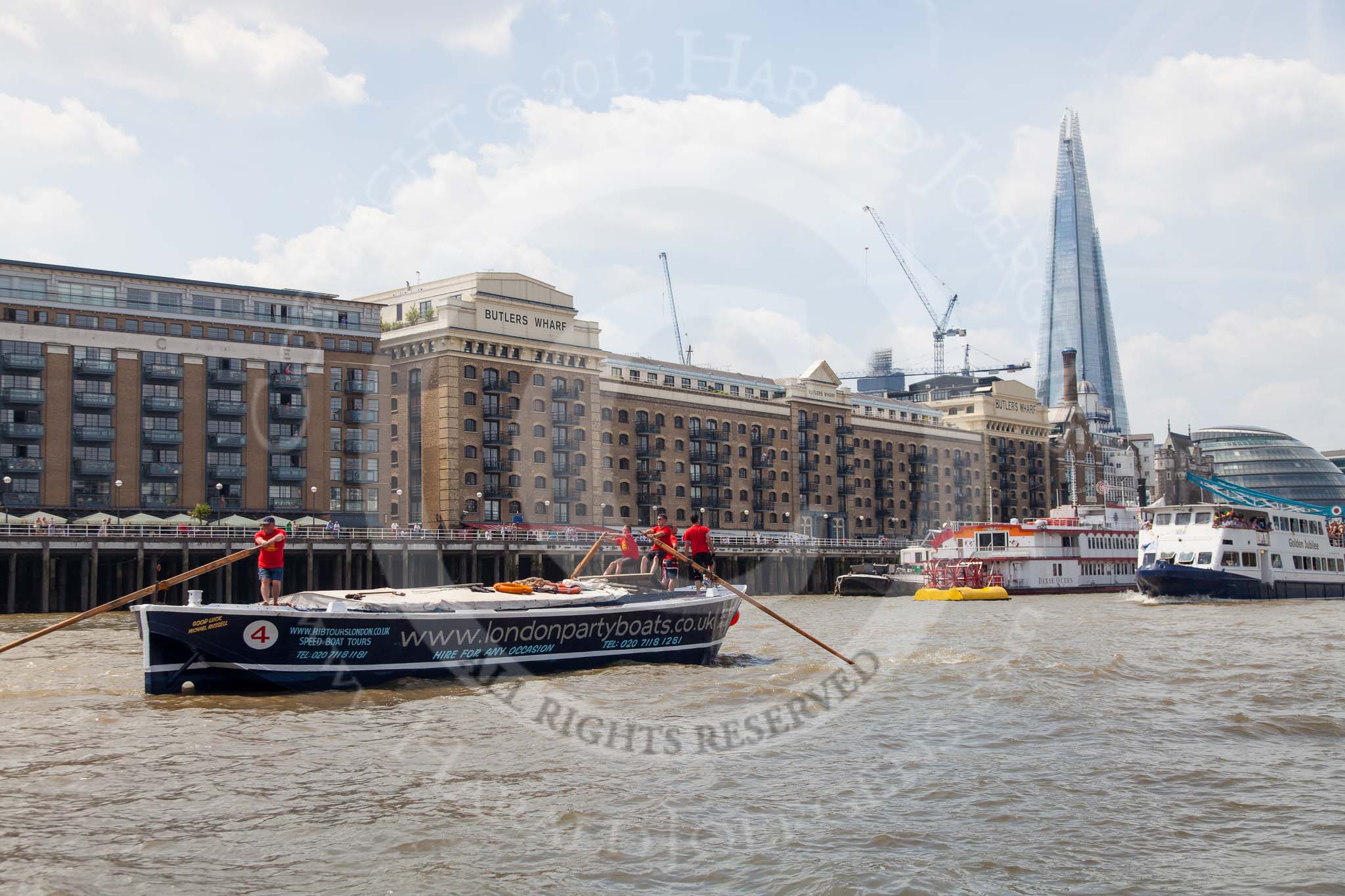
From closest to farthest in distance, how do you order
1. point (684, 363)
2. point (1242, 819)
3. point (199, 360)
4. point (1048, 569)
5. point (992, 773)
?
point (1242, 819), point (992, 773), point (199, 360), point (1048, 569), point (684, 363)

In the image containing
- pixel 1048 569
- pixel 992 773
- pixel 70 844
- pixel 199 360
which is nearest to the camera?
pixel 70 844

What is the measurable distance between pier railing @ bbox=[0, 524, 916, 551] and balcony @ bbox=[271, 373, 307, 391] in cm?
1015

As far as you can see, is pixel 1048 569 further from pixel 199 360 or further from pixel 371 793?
pixel 371 793

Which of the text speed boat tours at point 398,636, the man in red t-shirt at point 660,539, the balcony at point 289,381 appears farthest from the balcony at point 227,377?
the text speed boat tours at point 398,636

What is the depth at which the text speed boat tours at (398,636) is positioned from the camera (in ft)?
69.5

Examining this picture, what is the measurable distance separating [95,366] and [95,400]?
203 centimetres

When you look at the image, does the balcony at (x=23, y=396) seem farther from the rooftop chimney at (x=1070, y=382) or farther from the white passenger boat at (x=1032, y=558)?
the rooftop chimney at (x=1070, y=382)

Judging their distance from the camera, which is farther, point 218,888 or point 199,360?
point 199,360

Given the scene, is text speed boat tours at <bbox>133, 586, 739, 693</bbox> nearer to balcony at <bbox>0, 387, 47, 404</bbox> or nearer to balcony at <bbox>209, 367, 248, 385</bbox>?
balcony at <bbox>0, 387, 47, 404</bbox>

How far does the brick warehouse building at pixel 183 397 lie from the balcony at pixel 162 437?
0.30ft

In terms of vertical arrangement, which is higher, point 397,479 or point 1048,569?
point 397,479

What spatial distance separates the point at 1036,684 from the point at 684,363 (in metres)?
91.0

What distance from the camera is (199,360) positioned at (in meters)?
78.4

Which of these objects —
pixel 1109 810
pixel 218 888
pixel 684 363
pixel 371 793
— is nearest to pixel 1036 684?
pixel 1109 810
